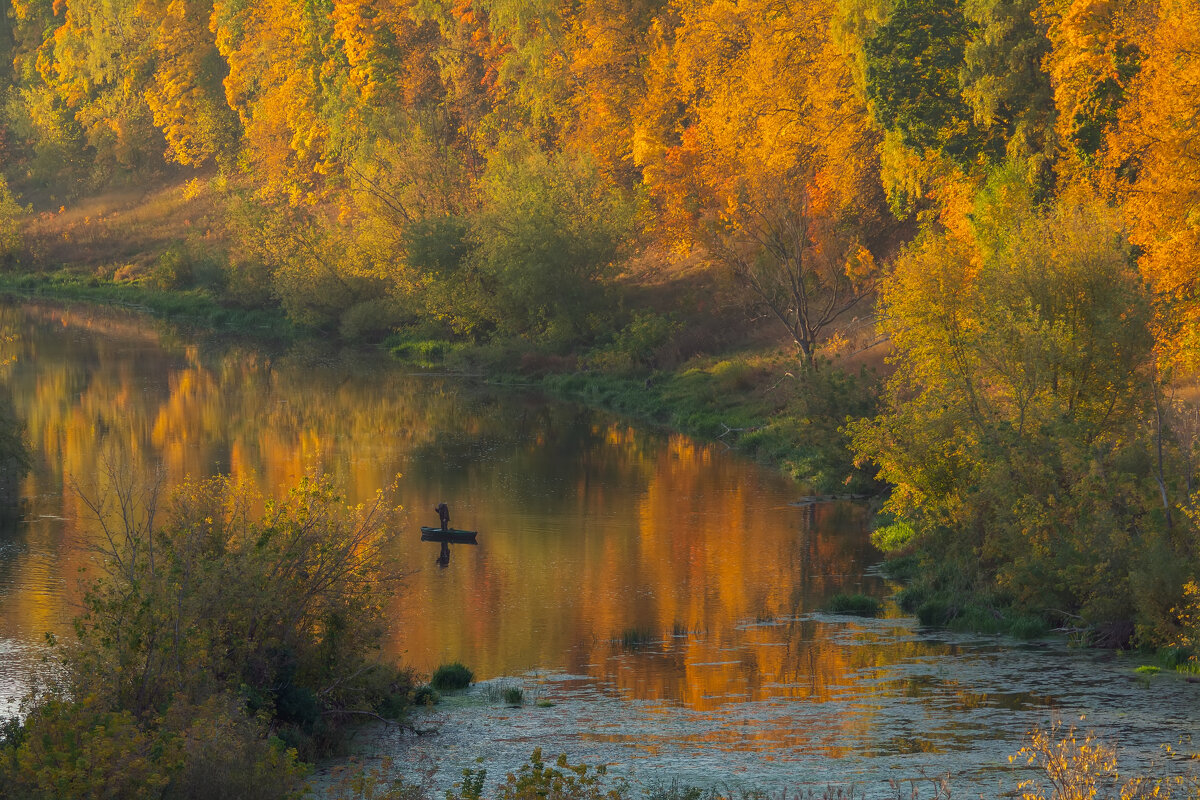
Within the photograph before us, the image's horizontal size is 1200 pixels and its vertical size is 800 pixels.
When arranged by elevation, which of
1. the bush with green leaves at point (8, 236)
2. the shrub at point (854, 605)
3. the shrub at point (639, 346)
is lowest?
the shrub at point (854, 605)

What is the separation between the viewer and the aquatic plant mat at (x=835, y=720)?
51.4 feet

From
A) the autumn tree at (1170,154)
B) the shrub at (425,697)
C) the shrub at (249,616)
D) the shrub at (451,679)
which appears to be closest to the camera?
the shrub at (249,616)

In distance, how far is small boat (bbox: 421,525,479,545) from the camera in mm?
29016

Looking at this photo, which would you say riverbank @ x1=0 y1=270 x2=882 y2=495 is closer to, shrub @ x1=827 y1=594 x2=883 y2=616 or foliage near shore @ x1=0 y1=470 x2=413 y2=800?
shrub @ x1=827 y1=594 x2=883 y2=616

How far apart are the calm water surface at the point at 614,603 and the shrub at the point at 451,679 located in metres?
0.32

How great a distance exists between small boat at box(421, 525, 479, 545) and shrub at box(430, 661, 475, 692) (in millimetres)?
8618

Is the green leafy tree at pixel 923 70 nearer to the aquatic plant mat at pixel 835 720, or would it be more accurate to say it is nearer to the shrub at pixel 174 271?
the aquatic plant mat at pixel 835 720

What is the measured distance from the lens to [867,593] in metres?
25.9

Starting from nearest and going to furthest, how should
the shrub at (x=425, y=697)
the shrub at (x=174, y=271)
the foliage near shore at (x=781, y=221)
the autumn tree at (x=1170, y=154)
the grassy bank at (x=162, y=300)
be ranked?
the shrub at (x=425, y=697)
the foliage near shore at (x=781, y=221)
the autumn tree at (x=1170, y=154)
the grassy bank at (x=162, y=300)
the shrub at (x=174, y=271)

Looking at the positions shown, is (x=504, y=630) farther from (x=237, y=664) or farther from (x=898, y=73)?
(x=898, y=73)

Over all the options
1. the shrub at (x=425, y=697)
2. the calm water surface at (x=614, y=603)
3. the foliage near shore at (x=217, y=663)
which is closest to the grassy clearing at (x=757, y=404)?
the calm water surface at (x=614, y=603)

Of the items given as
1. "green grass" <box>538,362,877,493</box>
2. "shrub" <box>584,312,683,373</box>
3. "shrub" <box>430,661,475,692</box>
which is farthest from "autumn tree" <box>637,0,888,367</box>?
"shrub" <box>430,661,475,692</box>

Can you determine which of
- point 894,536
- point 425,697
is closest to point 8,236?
point 894,536

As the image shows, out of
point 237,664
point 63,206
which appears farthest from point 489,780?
point 63,206
